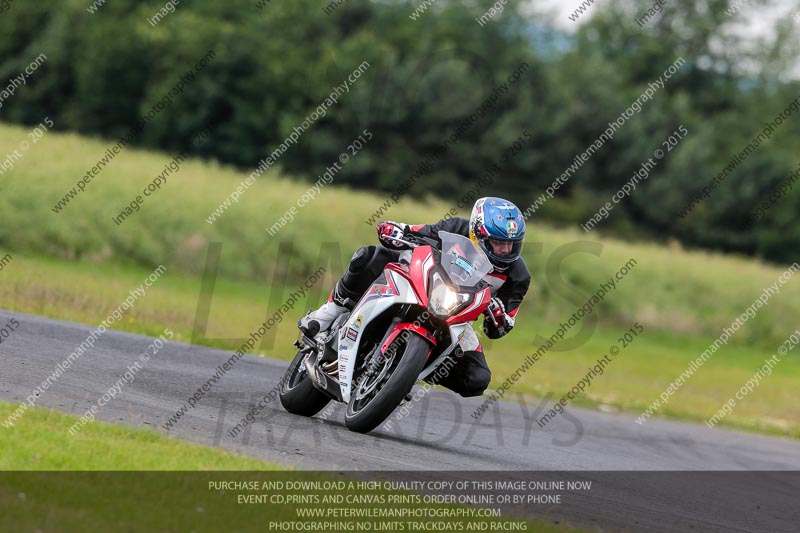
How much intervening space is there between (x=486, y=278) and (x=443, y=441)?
1865 mm

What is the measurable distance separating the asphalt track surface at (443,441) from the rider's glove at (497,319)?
3.67 feet

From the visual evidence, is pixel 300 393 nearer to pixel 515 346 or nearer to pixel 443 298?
pixel 443 298

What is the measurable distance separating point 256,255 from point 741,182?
42992mm

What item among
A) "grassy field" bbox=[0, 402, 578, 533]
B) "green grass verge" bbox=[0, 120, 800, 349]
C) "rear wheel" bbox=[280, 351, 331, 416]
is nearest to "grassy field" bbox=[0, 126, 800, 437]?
"green grass verge" bbox=[0, 120, 800, 349]

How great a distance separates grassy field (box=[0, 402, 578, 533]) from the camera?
5.73 metres

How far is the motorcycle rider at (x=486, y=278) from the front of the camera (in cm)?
912

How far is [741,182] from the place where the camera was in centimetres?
6631

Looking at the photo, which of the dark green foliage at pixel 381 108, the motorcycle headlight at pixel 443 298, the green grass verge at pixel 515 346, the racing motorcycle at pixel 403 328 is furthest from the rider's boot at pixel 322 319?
the dark green foliage at pixel 381 108

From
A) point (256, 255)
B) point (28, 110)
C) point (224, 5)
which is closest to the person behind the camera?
point (256, 255)

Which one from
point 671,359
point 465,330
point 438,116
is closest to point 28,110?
point 438,116
